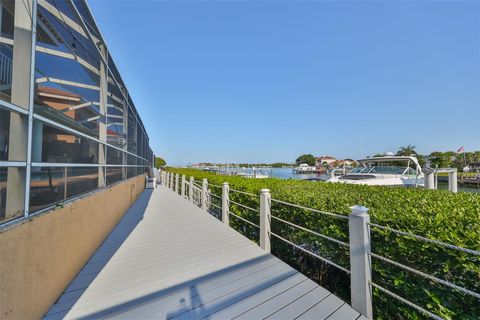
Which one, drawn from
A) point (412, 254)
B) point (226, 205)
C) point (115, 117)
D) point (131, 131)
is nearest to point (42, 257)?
point (412, 254)

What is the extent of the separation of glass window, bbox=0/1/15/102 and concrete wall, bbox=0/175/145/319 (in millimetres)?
948

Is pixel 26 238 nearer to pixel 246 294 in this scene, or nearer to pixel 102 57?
pixel 246 294

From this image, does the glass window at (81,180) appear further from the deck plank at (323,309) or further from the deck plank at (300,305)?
the deck plank at (323,309)

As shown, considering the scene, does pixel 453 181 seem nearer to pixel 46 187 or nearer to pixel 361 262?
pixel 361 262

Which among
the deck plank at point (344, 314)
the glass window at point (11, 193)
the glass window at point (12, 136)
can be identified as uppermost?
the glass window at point (12, 136)

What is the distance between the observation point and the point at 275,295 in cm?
234

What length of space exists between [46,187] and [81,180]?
98cm

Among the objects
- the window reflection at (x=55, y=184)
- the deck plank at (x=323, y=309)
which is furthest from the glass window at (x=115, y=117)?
the deck plank at (x=323, y=309)

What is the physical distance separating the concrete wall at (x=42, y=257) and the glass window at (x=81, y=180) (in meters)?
0.15

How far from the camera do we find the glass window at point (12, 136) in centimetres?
148

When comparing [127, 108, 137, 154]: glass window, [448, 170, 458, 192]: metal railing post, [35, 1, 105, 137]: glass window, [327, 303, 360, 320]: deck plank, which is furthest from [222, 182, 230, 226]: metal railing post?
[448, 170, 458, 192]: metal railing post

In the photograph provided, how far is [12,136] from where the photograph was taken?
62.6 inches

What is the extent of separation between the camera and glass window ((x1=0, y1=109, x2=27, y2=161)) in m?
1.48

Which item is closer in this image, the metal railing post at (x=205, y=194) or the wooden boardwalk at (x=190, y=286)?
the wooden boardwalk at (x=190, y=286)
